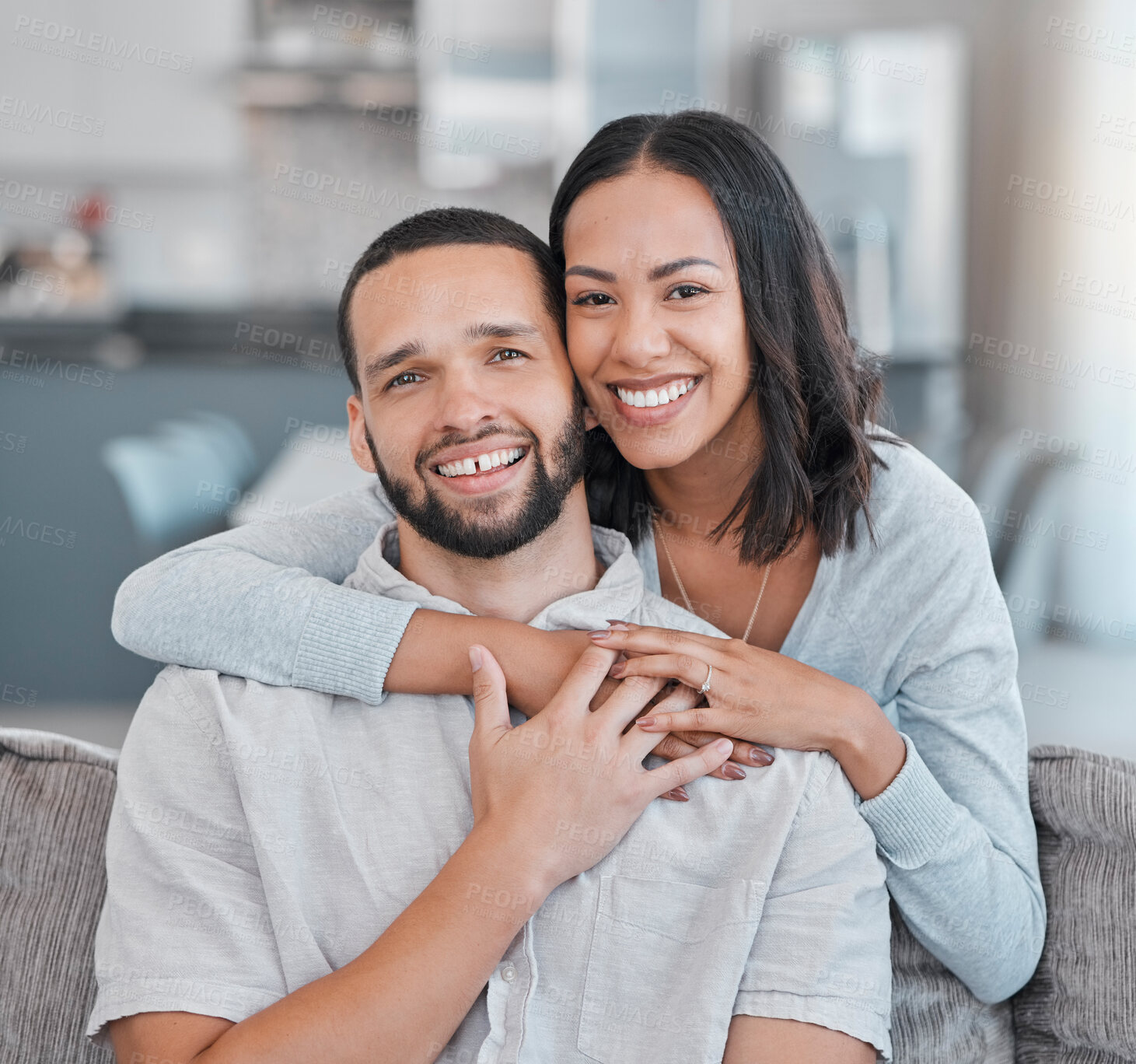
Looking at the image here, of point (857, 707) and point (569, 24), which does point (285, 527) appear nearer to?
point (857, 707)

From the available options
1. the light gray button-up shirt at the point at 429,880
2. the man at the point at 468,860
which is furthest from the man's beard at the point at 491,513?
the light gray button-up shirt at the point at 429,880

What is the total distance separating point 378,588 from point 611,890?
459mm

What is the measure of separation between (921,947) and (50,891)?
0.98m

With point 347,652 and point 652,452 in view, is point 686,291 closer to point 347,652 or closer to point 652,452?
point 652,452

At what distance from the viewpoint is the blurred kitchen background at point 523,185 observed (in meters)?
3.81

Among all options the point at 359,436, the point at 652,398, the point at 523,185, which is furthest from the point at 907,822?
the point at 523,185

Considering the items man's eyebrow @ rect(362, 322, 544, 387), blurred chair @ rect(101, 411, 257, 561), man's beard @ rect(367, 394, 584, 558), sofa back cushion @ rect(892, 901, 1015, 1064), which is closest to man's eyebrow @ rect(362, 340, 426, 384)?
man's eyebrow @ rect(362, 322, 544, 387)

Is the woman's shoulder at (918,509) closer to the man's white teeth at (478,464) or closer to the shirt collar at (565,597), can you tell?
the shirt collar at (565,597)

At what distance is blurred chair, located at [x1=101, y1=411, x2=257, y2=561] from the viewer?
2885 mm

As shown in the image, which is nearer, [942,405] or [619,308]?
[619,308]

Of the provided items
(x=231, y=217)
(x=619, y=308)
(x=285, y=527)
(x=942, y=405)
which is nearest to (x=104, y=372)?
(x=231, y=217)

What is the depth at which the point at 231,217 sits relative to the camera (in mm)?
5418

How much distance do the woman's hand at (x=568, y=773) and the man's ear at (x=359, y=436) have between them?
1.31ft

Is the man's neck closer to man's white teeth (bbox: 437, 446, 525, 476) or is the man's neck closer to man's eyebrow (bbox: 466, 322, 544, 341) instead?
man's white teeth (bbox: 437, 446, 525, 476)
